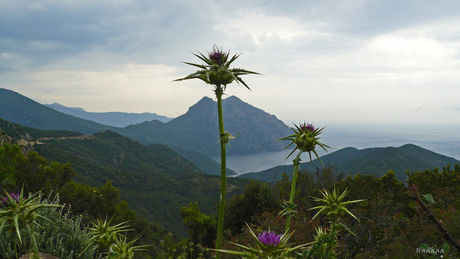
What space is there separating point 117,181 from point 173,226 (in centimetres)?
3622

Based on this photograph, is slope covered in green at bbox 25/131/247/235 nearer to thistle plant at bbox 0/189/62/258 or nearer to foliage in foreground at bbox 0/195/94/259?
foliage in foreground at bbox 0/195/94/259

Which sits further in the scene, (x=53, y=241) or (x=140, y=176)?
(x=140, y=176)

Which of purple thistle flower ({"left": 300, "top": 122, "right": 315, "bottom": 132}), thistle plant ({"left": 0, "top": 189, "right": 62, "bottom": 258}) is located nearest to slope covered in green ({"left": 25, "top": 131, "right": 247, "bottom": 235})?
purple thistle flower ({"left": 300, "top": 122, "right": 315, "bottom": 132})

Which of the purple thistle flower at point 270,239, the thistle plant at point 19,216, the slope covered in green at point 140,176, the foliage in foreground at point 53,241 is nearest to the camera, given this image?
the purple thistle flower at point 270,239

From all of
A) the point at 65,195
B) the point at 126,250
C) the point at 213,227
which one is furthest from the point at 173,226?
the point at 126,250

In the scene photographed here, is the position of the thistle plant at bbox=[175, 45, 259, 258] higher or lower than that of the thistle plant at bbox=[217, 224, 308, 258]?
higher

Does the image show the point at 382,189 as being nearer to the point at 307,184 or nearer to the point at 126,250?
the point at 307,184

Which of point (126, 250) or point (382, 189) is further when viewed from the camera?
point (382, 189)

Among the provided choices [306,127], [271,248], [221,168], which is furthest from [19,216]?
[306,127]

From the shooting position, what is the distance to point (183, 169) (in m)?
148

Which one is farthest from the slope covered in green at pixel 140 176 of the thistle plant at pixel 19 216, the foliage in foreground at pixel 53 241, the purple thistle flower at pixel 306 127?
the thistle plant at pixel 19 216

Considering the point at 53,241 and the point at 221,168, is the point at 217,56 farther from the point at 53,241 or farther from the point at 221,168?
the point at 53,241

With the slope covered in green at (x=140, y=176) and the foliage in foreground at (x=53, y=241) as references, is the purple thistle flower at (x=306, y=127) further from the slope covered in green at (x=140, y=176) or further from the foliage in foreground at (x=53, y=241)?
the slope covered in green at (x=140, y=176)

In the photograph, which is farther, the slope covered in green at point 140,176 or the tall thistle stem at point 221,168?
the slope covered in green at point 140,176
